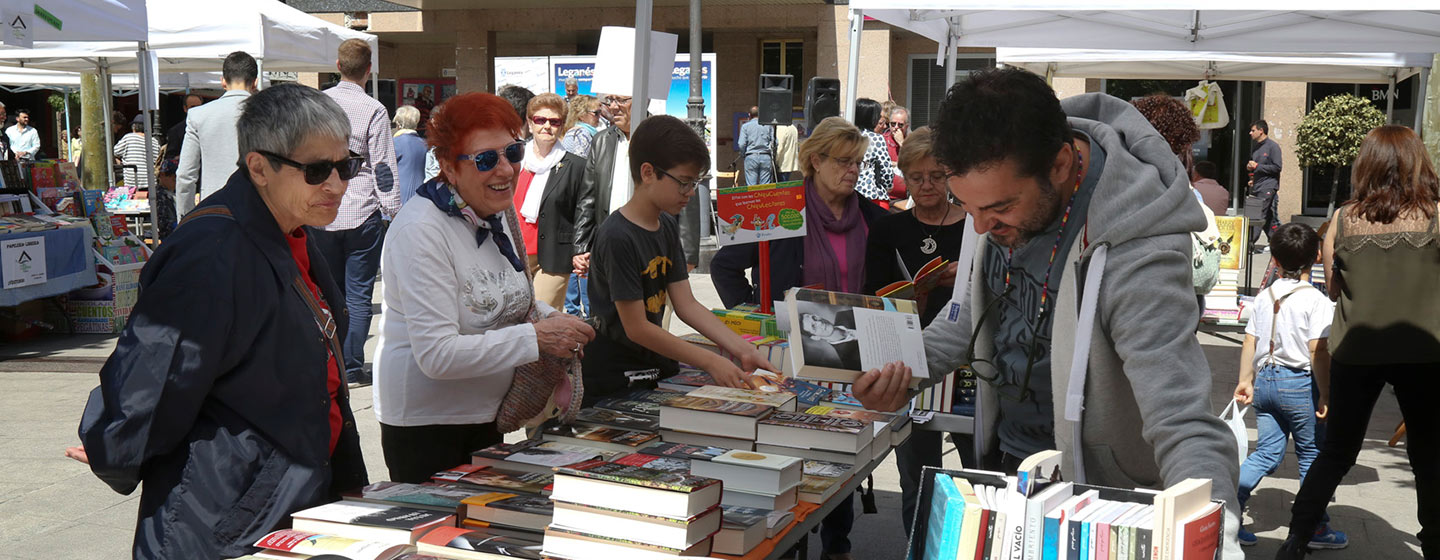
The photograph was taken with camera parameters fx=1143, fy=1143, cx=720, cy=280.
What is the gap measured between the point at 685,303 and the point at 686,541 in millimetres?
1692

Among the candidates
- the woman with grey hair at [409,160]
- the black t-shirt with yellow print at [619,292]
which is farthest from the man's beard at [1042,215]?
the woman with grey hair at [409,160]

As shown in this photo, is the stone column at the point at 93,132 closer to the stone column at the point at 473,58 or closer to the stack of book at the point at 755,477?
the stone column at the point at 473,58

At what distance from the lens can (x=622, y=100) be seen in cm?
735

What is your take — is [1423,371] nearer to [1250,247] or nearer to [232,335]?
[232,335]

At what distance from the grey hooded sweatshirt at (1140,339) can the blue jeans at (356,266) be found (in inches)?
211

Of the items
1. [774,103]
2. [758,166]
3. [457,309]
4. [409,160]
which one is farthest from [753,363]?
[758,166]

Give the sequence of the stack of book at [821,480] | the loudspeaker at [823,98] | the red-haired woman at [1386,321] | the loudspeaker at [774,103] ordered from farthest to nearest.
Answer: the loudspeaker at [774,103] → the loudspeaker at [823,98] → the red-haired woman at [1386,321] → the stack of book at [821,480]

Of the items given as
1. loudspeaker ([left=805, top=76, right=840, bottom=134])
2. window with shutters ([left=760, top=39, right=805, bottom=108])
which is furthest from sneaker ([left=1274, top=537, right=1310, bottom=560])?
window with shutters ([left=760, top=39, right=805, bottom=108])

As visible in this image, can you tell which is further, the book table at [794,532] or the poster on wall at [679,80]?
the poster on wall at [679,80]

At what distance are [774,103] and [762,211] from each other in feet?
32.4

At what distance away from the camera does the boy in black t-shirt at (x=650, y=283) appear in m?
3.46

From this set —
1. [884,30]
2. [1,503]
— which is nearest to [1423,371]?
[1,503]

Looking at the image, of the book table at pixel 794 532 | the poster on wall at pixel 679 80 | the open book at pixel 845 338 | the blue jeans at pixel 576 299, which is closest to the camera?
the book table at pixel 794 532

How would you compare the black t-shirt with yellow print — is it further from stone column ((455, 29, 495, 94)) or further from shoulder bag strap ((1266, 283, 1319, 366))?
stone column ((455, 29, 495, 94))
